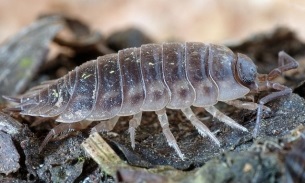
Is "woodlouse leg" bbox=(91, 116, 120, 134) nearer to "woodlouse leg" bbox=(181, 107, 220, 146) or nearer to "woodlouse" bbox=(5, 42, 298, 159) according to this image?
"woodlouse" bbox=(5, 42, 298, 159)

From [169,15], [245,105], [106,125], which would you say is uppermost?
[245,105]

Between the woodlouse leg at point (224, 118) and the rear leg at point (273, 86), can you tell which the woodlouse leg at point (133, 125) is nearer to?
the woodlouse leg at point (224, 118)

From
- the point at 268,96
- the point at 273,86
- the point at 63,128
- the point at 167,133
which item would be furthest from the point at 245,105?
the point at 63,128

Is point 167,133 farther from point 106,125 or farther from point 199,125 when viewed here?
point 106,125

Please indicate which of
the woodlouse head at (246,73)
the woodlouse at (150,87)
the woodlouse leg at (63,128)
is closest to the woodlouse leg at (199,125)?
the woodlouse at (150,87)

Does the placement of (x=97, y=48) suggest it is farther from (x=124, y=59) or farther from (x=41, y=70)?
(x=124, y=59)

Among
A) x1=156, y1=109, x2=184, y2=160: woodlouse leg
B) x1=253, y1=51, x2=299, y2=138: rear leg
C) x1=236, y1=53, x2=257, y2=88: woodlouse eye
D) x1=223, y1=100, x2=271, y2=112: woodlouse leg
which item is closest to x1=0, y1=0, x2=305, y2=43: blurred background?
x1=253, y1=51, x2=299, y2=138: rear leg
